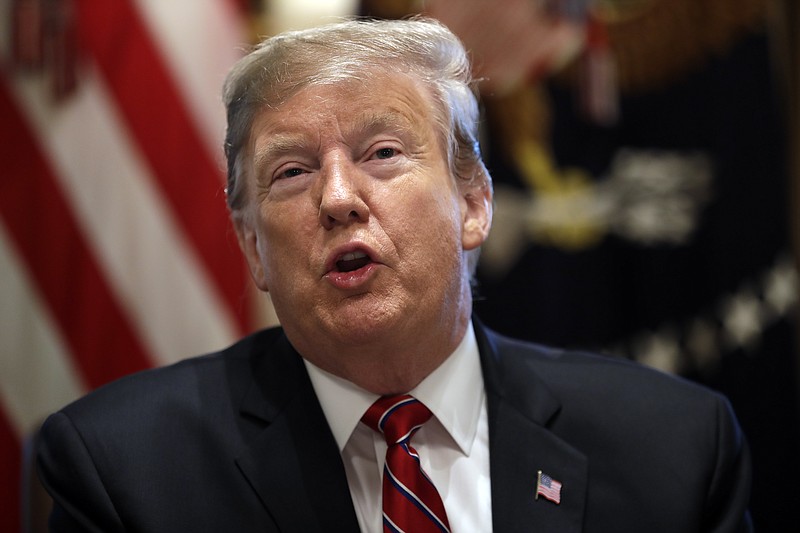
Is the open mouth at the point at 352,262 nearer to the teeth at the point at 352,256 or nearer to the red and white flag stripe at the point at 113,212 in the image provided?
the teeth at the point at 352,256

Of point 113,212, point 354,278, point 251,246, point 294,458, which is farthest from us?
point 113,212

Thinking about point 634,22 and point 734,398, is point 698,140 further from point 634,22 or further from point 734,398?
point 734,398

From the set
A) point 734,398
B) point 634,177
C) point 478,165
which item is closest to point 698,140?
point 634,177

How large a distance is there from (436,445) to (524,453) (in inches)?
7.1

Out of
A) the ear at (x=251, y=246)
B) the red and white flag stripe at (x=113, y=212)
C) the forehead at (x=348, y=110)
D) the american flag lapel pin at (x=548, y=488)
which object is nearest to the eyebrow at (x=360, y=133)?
the forehead at (x=348, y=110)

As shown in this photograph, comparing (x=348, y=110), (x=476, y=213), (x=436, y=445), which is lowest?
(x=436, y=445)

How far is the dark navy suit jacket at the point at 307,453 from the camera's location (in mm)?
1617

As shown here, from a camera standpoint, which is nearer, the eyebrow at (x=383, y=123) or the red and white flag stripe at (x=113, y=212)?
the eyebrow at (x=383, y=123)

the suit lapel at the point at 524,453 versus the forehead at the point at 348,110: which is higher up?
the forehead at the point at 348,110

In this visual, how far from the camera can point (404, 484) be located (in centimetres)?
162

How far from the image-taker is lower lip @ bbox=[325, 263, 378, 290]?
1.57 meters

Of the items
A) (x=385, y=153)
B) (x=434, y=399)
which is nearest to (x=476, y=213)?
(x=385, y=153)

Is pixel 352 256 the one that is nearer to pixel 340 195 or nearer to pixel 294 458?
pixel 340 195

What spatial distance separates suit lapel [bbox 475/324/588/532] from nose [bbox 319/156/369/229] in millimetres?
516
